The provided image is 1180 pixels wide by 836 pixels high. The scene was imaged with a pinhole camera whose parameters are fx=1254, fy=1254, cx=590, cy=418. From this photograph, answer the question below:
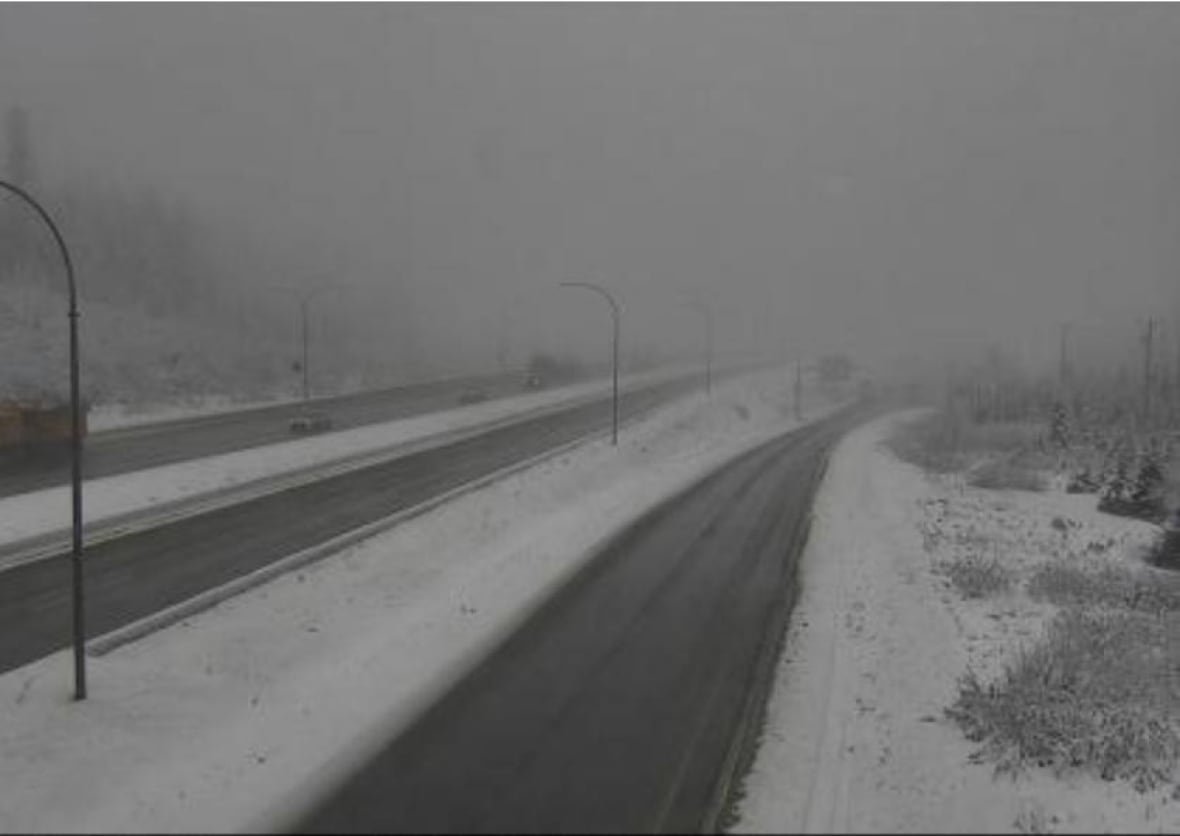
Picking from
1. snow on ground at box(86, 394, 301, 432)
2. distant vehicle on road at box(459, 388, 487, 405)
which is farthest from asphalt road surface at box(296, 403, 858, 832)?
distant vehicle on road at box(459, 388, 487, 405)

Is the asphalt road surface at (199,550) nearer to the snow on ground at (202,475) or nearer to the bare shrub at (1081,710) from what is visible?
the snow on ground at (202,475)

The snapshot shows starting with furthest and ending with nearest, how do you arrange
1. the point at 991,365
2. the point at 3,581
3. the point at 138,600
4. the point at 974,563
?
the point at 991,365 → the point at 974,563 → the point at 3,581 → the point at 138,600

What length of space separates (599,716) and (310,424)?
40272 mm

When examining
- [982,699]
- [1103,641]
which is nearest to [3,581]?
[982,699]

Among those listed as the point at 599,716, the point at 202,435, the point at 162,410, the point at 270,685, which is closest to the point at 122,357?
the point at 162,410

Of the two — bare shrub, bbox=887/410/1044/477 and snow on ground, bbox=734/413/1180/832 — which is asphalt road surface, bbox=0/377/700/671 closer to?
snow on ground, bbox=734/413/1180/832

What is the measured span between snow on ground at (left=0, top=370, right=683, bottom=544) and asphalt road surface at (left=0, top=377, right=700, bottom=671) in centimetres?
230

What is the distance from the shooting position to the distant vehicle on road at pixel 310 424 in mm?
55969

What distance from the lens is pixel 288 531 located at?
32.7 meters

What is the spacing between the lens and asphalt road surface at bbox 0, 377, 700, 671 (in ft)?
77.2

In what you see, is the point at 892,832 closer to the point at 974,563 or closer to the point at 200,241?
the point at 974,563

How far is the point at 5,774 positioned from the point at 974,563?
22444 mm

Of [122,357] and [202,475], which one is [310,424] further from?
[122,357]

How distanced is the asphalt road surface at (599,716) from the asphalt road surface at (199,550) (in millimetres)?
7429
